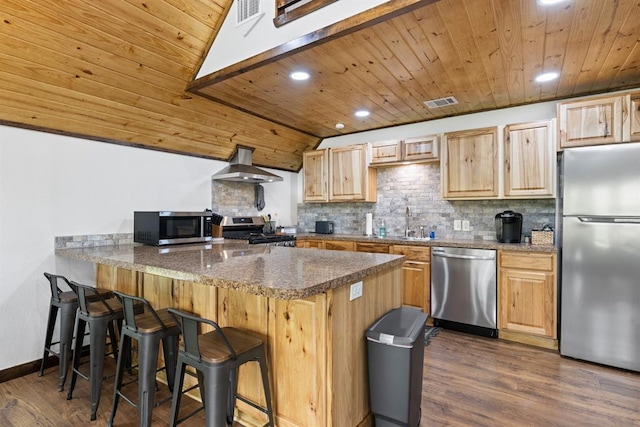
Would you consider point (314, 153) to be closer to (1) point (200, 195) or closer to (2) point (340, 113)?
(2) point (340, 113)

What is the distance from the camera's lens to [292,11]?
7.59ft

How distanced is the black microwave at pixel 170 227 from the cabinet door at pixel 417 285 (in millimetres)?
2223

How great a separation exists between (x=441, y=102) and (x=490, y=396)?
273cm

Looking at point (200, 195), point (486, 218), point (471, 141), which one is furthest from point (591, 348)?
point (200, 195)

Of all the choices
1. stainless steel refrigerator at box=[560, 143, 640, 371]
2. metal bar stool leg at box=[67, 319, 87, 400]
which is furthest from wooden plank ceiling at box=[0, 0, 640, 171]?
metal bar stool leg at box=[67, 319, 87, 400]

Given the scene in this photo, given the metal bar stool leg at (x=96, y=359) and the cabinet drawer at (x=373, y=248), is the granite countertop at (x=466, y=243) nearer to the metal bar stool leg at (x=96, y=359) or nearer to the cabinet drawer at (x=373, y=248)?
the cabinet drawer at (x=373, y=248)

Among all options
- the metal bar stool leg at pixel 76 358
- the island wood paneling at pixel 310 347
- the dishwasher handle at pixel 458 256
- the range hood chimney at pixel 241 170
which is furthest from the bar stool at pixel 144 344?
the dishwasher handle at pixel 458 256

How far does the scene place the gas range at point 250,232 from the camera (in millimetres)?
4057

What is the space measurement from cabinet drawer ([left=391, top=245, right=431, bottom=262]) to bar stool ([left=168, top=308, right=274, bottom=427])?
2341mm

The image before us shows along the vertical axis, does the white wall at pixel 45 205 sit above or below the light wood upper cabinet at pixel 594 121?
below

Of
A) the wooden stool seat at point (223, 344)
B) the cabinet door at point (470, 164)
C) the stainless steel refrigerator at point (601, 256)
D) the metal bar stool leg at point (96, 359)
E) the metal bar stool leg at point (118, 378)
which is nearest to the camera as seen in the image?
the wooden stool seat at point (223, 344)

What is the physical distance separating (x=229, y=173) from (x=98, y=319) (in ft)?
7.47

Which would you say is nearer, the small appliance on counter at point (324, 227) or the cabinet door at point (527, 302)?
the cabinet door at point (527, 302)

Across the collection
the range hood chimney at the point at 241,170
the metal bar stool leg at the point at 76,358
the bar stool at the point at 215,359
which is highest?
the range hood chimney at the point at 241,170
